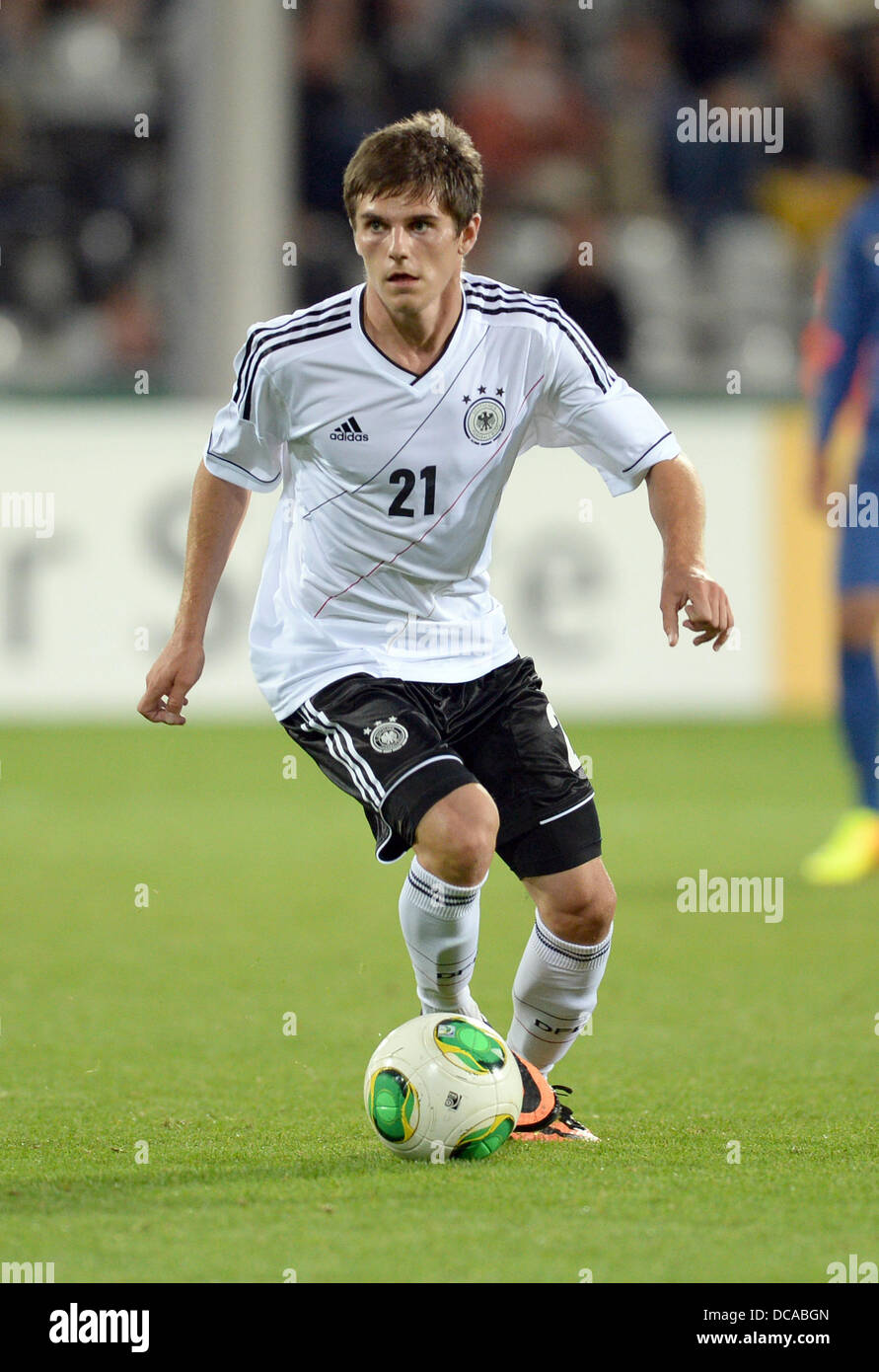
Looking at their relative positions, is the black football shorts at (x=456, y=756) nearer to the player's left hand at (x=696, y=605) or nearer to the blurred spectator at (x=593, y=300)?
the player's left hand at (x=696, y=605)

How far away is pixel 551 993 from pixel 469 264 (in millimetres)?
10774

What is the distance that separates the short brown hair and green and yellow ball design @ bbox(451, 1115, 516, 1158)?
1.76m

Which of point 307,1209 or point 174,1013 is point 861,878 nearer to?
point 174,1013

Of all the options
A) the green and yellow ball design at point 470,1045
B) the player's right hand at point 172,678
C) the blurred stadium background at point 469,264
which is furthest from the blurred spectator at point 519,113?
the green and yellow ball design at point 470,1045

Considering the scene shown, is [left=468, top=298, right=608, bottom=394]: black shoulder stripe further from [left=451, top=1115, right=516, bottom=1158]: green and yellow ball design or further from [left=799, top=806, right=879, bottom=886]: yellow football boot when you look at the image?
[left=799, top=806, right=879, bottom=886]: yellow football boot

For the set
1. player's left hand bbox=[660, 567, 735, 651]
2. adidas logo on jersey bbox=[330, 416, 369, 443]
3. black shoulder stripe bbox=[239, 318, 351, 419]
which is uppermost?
black shoulder stripe bbox=[239, 318, 351, 419]

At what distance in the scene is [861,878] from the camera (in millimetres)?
8227

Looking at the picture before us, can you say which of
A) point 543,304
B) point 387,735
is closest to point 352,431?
point 543,304

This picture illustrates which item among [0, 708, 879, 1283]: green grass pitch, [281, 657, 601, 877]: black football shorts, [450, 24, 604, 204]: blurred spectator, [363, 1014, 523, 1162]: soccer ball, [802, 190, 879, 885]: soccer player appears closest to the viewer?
[0, 708, 879, 1283]: green grass pitch

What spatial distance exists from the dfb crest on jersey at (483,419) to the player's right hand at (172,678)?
71cm

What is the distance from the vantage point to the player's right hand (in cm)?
443

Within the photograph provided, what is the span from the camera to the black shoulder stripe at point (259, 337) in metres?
4.44

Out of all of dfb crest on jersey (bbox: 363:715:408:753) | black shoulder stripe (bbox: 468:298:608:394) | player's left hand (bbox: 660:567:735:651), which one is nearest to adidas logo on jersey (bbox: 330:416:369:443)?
black shoulder stripe (bbox: 468:298:608:394)
